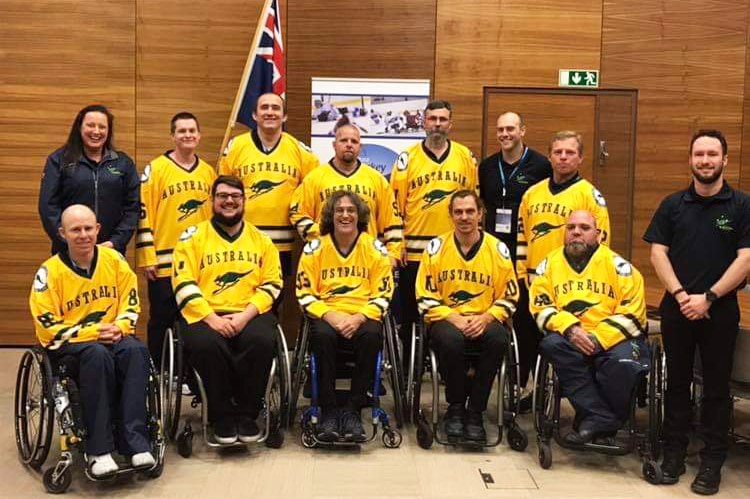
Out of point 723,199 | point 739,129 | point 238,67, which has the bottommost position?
point 723,199

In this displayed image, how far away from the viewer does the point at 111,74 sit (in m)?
5.24

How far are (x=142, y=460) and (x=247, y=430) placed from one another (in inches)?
20.5

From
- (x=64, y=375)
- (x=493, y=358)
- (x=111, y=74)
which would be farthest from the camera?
(x=111, y=74)

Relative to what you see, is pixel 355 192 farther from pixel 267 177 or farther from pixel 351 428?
pixel 351 428

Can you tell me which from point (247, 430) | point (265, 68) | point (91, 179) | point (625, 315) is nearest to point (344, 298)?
point (247, 430)

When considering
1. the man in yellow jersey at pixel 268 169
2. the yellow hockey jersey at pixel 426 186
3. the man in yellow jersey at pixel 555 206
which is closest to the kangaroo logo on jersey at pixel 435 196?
the yellow hockey jersey at pixel 426 186

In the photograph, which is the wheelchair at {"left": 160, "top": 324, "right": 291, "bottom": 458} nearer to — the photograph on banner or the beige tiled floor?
the beige tiled floor

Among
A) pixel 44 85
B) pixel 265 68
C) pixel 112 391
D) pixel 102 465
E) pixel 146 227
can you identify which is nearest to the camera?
pixel 102 465

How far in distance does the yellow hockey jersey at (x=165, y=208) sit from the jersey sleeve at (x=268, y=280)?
2.21 feet

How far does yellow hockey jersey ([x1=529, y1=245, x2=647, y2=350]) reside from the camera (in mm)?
3307

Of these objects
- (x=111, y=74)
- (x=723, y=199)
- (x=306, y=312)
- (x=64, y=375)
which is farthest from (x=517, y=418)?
(x=111, y=74)

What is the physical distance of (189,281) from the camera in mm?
3406

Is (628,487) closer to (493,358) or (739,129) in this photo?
(493,358)

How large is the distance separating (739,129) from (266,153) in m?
3.52
